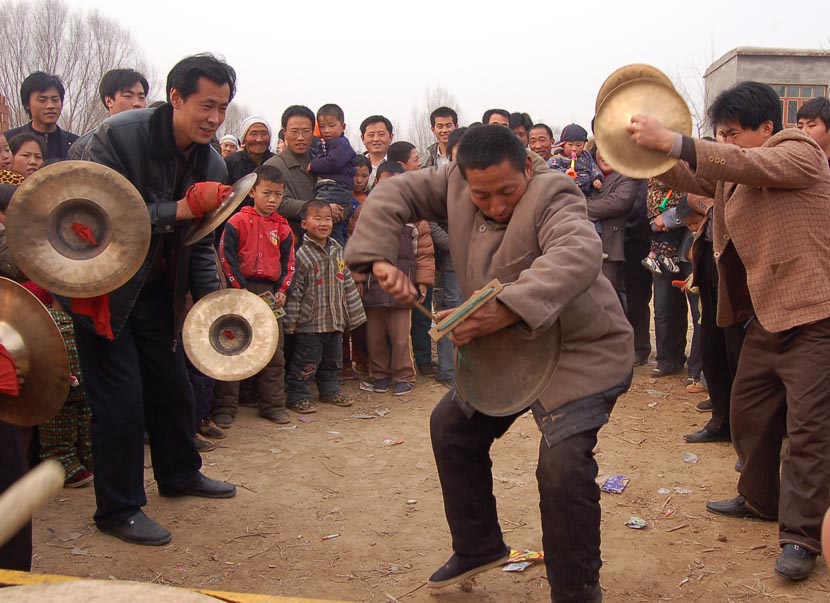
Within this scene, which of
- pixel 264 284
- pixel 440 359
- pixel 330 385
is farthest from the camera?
pixel 440 359

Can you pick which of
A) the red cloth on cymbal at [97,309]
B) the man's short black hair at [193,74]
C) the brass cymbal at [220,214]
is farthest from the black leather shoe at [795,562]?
the man's short black hair at [193,74]

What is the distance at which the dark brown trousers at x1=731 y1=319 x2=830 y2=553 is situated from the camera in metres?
3.71

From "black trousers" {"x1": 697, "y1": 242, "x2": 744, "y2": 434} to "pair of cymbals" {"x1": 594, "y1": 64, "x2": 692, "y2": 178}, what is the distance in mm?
1880

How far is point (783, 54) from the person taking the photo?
70.6 ft

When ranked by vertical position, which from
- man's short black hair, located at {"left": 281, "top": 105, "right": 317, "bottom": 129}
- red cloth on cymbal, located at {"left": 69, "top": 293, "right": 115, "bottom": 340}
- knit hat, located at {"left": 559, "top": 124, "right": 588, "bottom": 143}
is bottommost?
red cloth on cymbal, located at {"left": 69, "top": 293, "right": 115, "bottom": 340}

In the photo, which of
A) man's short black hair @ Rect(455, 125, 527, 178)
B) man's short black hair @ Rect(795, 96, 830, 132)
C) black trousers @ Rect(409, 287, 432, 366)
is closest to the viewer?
man's short black hair @ Rect(455, 125, 527, 178)

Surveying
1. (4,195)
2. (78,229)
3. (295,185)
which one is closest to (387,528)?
(78,229)

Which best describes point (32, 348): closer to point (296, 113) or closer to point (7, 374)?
point (7, 374)

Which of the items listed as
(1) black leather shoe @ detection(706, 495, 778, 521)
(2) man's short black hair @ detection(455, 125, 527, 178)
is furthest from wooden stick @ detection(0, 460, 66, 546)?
(1) black leather shoe @ detection(706, 495, 778, 521)

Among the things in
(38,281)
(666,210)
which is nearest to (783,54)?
(666,210)

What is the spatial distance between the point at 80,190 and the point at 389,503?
2.37 m

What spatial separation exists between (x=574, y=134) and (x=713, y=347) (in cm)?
327

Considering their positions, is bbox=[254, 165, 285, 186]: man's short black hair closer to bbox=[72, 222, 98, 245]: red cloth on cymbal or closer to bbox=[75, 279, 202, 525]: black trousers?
bbox=[75, 279, 202, 525]: black trousers

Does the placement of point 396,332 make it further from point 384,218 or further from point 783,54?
point 783,54
